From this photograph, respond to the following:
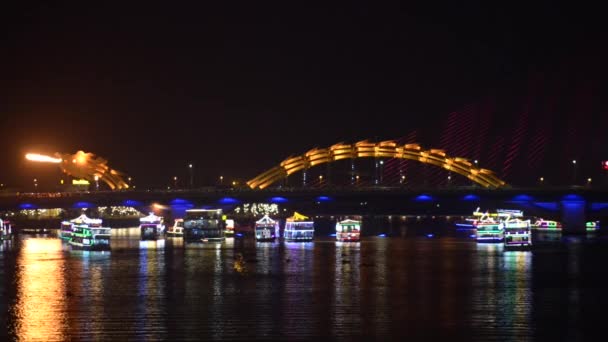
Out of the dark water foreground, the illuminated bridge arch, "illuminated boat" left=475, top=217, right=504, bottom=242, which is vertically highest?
the illuminated bridge arch

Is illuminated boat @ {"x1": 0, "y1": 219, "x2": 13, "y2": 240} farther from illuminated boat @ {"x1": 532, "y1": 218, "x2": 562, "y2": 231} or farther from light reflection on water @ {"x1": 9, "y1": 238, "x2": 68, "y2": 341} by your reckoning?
illuminated boat @ {"x1": 532, "y1": 218, "x2": 562, "y2": 231}

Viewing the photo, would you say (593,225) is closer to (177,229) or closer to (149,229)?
(177,229)

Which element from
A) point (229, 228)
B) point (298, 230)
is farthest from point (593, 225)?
point (298, 230)

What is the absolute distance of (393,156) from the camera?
13688 cm

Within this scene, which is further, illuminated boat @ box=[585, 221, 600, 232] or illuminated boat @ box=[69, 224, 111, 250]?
illuminated boat @ box=[585, 221, 600, 232]

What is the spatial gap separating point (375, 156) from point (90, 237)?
65947 millimetres

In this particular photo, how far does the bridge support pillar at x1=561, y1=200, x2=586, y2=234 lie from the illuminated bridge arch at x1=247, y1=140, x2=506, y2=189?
16.4 meters

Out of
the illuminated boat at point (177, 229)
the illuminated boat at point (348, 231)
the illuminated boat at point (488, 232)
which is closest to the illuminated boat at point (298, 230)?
the illuminated boat at point (348, 231)

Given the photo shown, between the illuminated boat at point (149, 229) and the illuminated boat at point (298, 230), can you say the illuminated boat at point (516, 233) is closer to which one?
the illuminated boat at point (298, 230)

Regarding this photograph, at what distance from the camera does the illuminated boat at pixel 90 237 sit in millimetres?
77562

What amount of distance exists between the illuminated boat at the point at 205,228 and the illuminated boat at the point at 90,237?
17392 millimetres

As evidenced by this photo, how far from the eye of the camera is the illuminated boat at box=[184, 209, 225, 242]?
98.0m

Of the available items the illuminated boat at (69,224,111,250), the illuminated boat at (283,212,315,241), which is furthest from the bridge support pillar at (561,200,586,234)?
the illuminated boat at (69,224,111,250)

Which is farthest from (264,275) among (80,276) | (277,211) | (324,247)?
(277,211)
